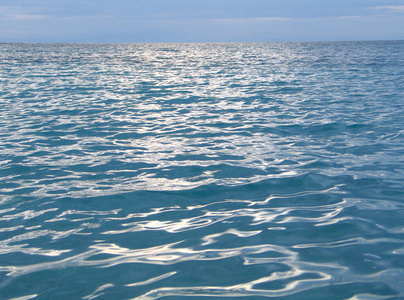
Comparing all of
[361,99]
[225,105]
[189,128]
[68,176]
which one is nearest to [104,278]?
[68,176]

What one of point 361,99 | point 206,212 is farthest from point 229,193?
Result: point 361,99

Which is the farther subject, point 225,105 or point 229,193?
point 225,105

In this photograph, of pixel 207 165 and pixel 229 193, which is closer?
pixel 229 193

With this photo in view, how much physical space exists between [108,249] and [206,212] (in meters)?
1.75

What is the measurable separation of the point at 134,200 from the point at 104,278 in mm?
2326

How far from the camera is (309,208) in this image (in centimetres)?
634

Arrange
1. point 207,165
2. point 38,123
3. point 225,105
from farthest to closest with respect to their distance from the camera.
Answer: point 225,105
point 38,123
point 207,165

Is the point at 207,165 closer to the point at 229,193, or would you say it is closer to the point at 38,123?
the point at 229,193

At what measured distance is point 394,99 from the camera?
18484 mm

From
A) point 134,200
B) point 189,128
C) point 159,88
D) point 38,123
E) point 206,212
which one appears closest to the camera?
point 206,212

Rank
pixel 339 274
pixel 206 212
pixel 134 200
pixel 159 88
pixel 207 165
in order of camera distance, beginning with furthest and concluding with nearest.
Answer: pixel 159 88 < pixel 207 165 < pixel 134 200 < pixel 206 212 < pixel 339 274

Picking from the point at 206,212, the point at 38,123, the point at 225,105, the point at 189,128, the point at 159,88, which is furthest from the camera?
the point at 159,88

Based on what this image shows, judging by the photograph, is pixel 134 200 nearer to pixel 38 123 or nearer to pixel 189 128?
pixel 189 128

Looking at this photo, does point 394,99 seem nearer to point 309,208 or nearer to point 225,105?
point 225,105
